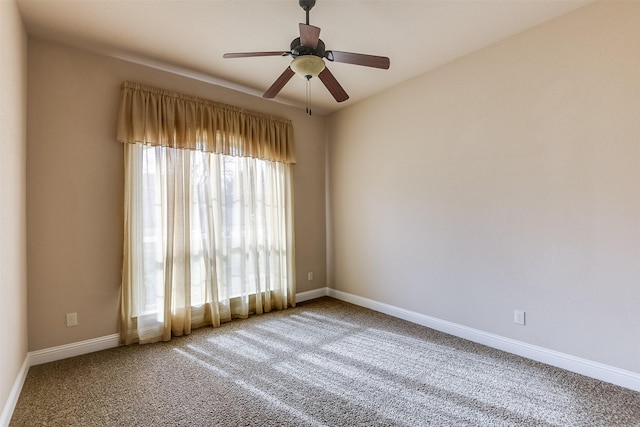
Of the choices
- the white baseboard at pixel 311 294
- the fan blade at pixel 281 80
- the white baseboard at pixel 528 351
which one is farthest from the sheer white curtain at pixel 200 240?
the white baseboard at pixel 528 351

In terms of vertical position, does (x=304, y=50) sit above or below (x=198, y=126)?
above

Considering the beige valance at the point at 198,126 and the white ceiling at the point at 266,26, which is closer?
the white ceiling at the point at 266,26

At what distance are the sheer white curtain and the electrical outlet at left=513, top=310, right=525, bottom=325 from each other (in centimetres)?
253

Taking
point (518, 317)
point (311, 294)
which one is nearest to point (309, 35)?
point (518, 317)

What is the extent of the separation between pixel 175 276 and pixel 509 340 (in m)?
3.25

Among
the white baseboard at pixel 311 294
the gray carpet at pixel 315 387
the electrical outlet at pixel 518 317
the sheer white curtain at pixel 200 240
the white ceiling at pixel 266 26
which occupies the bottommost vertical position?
the gray carpet at pixel 315 387

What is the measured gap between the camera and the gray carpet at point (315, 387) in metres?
1.92

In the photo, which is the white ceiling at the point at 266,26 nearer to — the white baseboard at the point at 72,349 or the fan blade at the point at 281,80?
the fan blade at the point at 281,80

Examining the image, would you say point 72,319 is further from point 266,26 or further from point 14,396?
point 266,26

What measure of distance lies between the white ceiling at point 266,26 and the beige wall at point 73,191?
0.88ft

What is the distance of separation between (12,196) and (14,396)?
1.32 meters

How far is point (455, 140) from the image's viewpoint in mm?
3197

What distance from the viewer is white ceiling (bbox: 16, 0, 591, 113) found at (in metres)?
2.34

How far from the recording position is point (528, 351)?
267 cm
